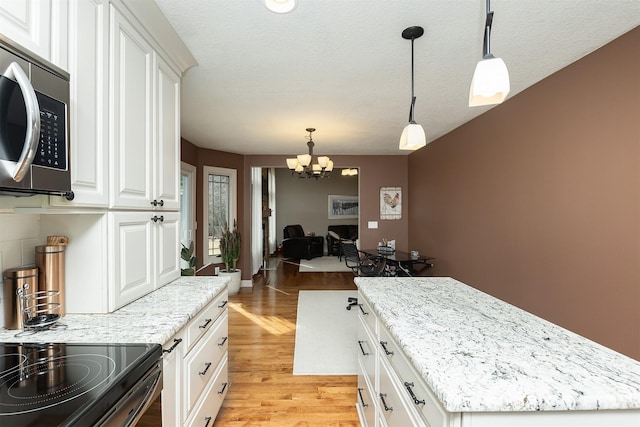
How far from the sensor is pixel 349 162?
5.70 metres

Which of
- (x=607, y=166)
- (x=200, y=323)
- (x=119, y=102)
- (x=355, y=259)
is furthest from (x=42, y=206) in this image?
(x=355, y=259)

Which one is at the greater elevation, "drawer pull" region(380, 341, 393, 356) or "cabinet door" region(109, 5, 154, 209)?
"cabinet door" region(109, 5, 154, 209)

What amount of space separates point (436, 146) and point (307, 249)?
5.07 meters

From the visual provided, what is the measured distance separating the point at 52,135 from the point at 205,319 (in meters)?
1.11

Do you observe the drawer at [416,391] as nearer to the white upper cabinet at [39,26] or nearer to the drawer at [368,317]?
the drawer at [368,317]

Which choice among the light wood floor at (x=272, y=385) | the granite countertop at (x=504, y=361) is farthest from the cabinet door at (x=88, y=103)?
the granite countertop at (x=504, y=361)

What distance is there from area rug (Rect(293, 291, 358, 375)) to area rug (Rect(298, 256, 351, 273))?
230 cm

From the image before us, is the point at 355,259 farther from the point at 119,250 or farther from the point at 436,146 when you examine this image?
the point at 119,250

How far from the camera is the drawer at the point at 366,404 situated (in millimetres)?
1629

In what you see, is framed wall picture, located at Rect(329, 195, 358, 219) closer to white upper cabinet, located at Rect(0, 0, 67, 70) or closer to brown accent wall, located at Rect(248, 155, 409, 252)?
brown accent wall, located at Rect(248, 155, 409, 252)

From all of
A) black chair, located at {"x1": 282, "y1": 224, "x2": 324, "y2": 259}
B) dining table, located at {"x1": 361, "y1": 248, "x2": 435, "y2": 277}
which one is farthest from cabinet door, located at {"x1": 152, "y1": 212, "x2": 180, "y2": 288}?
black chair, located at {"x1": 282, "y1": 224, "x2": 324, "y2": 259}

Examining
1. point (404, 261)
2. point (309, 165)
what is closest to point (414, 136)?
point (309, 165)

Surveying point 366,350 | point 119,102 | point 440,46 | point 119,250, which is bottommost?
point 366,350

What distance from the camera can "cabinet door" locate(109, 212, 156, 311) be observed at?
4.53 ft
